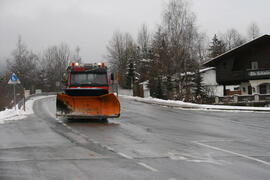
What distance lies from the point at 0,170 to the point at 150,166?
302 centimetres

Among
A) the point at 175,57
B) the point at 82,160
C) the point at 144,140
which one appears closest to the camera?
the point at 82,160

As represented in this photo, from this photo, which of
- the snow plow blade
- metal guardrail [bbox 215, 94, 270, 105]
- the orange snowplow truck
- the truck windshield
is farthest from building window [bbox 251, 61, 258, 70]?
the snow plow blade

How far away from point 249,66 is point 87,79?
114 ft

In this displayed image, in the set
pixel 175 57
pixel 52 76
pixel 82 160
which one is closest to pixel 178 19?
pixel 175 57

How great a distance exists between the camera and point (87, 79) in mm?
16203

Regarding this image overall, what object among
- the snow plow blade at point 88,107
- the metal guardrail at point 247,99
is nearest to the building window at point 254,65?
the metal guardrail at point 247,99

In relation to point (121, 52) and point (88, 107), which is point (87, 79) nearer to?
point (88, 107)

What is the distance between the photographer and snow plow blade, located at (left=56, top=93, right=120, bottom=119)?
47.8 ft

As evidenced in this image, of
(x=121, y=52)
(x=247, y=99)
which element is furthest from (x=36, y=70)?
(x=247, y=99)

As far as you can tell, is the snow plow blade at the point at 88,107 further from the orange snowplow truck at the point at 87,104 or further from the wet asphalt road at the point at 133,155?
the wet asphalt road at the point at 133,155

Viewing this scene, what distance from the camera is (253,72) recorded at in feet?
141

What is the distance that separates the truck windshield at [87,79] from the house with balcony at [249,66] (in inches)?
1233

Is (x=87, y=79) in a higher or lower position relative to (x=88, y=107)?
higher

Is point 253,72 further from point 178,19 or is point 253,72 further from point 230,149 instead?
point 230,149
